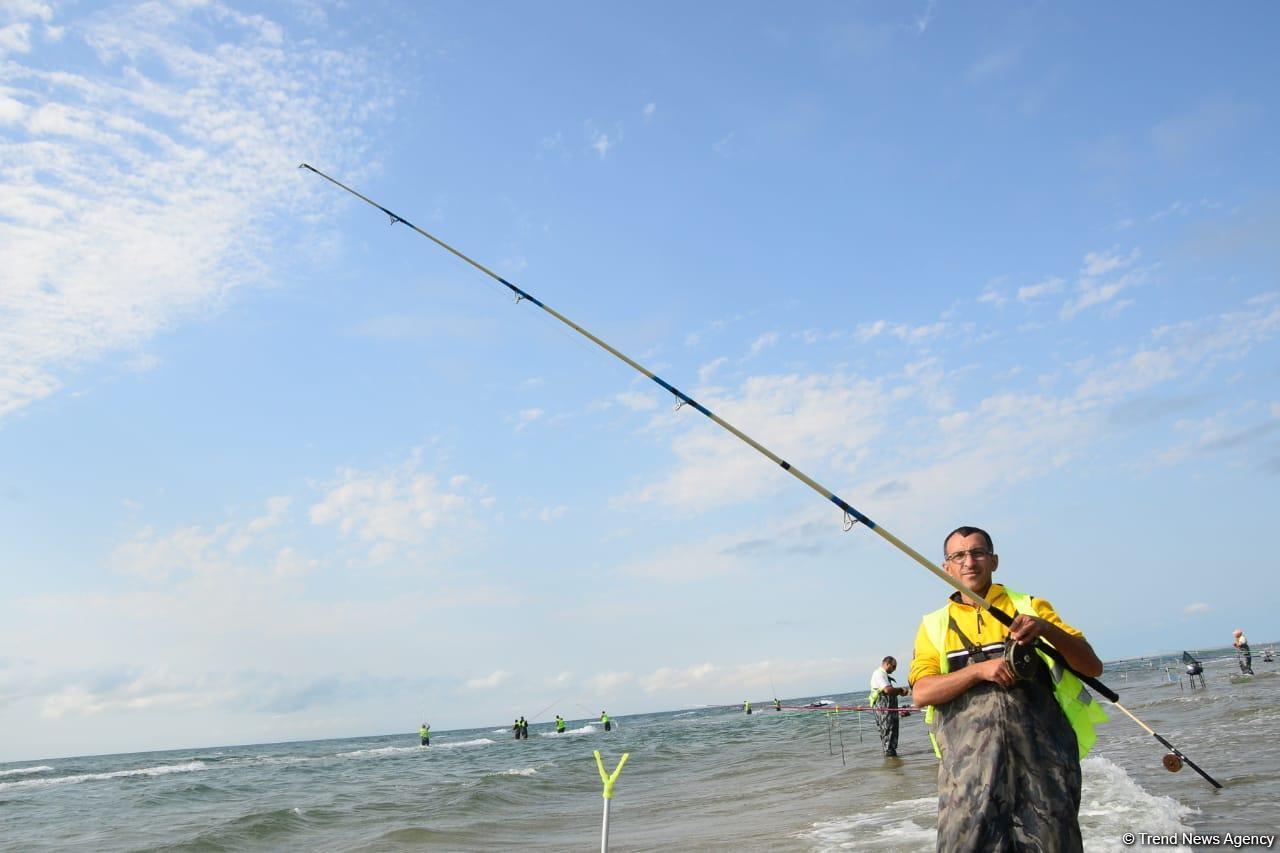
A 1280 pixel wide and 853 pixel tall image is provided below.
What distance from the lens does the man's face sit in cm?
392

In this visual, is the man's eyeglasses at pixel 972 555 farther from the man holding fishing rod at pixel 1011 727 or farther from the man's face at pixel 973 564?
the man holding fishing rod at pixel 1011 727

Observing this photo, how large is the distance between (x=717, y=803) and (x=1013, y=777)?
11294mm

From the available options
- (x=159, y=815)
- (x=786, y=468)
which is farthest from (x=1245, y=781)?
(x=159, y=815)

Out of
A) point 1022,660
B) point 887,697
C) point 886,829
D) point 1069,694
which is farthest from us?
point 887,697

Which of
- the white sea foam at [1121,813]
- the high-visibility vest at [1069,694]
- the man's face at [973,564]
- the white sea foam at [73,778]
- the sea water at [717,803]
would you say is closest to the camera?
the high-visibility vest at [1069,694]

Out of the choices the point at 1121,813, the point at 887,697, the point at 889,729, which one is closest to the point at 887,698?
the point at 887,697

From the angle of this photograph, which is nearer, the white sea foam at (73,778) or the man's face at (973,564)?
the man's face at (973,564)

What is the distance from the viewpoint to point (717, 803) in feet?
45.7

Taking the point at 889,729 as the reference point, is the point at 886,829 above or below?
below

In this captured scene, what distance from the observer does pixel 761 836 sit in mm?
9703

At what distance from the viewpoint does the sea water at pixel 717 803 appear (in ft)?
28.1

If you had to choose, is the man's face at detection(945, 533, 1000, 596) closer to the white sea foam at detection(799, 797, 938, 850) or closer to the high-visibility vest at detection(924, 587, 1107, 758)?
the high-visibility vest at detection(924, 587, 1107, 758)

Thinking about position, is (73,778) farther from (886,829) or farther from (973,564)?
(973,564)

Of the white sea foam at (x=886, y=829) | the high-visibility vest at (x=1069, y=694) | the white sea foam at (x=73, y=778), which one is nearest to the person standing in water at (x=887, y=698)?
the white sea foam at (x=886, y=829)
